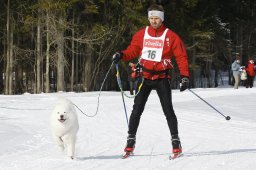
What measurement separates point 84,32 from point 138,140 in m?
22.7

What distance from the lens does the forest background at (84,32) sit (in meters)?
29.8

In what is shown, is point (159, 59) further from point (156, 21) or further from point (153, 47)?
point (156, 21)

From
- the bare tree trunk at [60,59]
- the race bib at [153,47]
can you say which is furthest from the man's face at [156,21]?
the bare tree trunk at [60,59]

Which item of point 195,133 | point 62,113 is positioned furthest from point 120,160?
point 195,133

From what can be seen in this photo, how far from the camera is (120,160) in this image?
690 cm

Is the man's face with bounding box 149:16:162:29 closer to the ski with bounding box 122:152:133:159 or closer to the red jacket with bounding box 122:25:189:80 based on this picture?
the red jacket with bounding box 122:25:189:80

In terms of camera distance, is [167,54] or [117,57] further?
[117,57]

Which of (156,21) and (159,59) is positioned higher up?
(156,21)

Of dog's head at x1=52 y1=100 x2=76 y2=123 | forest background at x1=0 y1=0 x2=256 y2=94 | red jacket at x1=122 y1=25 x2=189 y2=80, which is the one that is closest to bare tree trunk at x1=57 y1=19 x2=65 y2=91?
forest background at x1=0 y1=0 x2=256 y2=94

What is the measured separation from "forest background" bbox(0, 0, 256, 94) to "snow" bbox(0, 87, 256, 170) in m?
13.7

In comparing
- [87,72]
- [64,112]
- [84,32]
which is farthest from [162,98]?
[87,72]

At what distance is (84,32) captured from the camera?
31344 mm

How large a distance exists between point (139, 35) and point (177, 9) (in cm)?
2679

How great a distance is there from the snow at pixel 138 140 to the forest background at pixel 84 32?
45.1 feet
